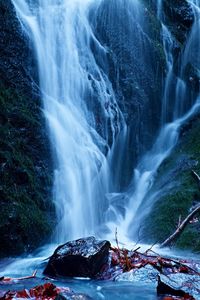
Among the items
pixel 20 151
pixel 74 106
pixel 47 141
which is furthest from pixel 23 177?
pixel 74 106

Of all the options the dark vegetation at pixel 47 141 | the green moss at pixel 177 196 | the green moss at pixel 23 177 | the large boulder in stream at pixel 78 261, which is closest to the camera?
the large boulder in stream at pixel 78 261

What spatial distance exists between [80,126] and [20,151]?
2.76m

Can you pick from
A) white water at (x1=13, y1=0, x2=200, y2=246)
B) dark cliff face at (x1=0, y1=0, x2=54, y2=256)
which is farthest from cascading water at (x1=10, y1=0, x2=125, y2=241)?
dark cliff face at (x1=0, y1=0, x2=54, y2=256)

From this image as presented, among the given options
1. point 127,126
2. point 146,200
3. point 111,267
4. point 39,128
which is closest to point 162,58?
point 127,126

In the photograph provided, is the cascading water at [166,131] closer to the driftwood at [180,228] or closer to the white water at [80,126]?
the white water at [80,126]

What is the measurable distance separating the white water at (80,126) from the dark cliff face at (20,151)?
17.0 inches

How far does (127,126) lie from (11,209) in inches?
229

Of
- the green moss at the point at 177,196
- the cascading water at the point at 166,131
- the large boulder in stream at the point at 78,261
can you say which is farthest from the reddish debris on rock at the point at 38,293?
the cascading water at the point at 166,131

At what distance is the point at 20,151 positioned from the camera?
7863mm

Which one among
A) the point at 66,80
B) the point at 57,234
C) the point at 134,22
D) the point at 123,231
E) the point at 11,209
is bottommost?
the point at 123,231

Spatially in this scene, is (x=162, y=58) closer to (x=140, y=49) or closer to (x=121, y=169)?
(x=140, y=49)

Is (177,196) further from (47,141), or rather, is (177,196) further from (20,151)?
(20,151)

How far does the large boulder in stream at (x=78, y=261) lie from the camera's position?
5703 millimetres

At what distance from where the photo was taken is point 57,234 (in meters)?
8.19
